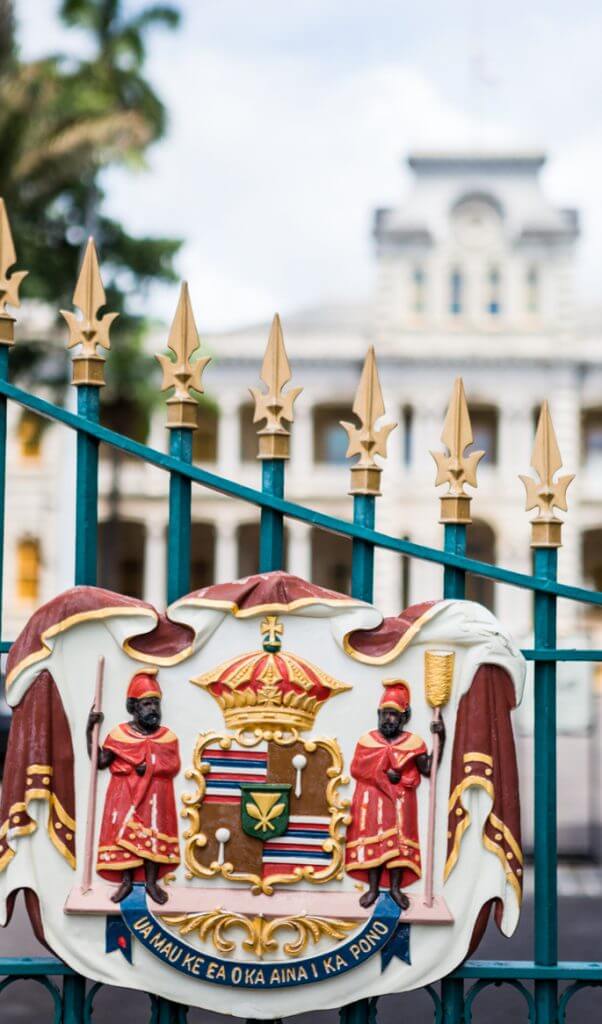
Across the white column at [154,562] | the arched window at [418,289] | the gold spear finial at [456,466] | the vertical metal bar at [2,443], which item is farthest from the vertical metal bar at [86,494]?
the arched window at [418,289]

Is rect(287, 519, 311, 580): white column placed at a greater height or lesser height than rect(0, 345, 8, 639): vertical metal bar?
greater

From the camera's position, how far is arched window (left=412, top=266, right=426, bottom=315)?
2797 cm

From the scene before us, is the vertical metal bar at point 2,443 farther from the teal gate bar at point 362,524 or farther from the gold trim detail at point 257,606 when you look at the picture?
the gold trim detail at point 257,606

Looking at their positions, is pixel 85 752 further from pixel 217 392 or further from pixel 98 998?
pixel 217 392

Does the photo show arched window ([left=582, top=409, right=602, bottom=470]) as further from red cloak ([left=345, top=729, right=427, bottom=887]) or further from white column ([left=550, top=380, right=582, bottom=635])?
red cloak ([left=345, top=729, right=427, bottom=887])

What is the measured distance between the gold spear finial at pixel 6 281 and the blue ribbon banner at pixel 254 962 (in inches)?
56.7

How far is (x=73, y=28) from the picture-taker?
763 inches

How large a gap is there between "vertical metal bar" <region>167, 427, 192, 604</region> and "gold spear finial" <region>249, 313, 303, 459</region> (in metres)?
0.19

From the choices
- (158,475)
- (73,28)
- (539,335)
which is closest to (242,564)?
(158,475)

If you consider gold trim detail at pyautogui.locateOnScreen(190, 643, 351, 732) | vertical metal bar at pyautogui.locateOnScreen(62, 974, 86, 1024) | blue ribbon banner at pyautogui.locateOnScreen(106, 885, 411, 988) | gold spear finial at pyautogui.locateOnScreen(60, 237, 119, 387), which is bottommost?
vertical metal bar at pyautogui.locateOnScreen(62, 974, 86, 1024)

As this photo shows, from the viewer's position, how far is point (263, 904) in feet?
9.37

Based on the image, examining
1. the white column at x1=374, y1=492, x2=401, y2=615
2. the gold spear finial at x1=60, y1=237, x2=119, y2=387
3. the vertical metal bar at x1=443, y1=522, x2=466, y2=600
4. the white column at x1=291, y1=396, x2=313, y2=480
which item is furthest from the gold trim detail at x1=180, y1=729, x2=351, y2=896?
the white column at x1=291, y1=396, x2=313, y2=480

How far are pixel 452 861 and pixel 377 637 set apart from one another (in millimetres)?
565

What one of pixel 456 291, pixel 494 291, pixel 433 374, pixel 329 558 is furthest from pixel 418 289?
pixel 329 558
